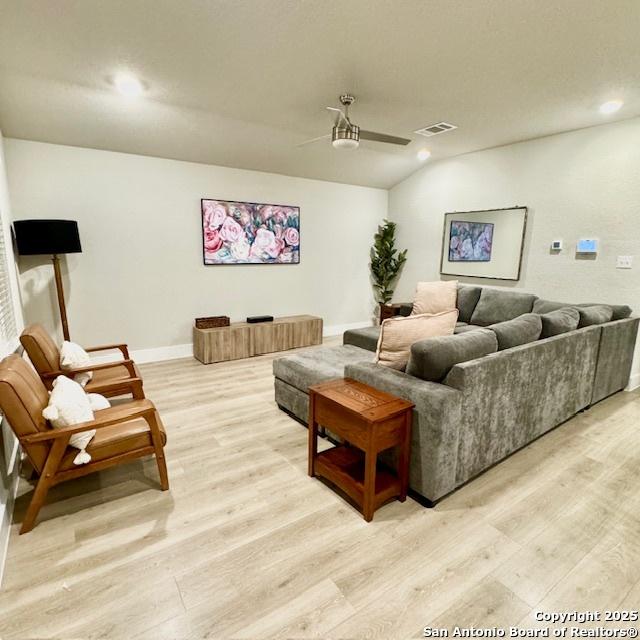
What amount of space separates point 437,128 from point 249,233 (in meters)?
2.70

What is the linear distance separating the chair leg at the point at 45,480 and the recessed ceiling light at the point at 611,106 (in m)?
5.04

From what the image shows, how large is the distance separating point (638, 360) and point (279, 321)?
13.8 feet

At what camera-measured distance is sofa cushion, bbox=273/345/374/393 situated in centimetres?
286

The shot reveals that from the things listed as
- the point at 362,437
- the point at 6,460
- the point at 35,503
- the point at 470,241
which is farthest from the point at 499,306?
the point at 6,460

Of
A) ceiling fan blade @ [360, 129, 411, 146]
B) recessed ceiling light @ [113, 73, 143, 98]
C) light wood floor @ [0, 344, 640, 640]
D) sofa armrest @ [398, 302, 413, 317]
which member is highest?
recessed ceiling light @ [113, 73, 143, 98]

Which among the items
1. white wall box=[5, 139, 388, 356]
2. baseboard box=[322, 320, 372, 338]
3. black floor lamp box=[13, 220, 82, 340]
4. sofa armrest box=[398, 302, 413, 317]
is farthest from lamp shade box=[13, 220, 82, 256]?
sofa armrest box=[398, 302, 413, 317]

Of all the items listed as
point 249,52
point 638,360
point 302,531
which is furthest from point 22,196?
point 638,360

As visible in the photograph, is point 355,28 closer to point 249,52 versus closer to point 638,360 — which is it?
point 249,52

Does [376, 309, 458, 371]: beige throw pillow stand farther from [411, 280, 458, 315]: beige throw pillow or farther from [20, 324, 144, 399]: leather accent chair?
[411, 280, 458, 315]: beige throw pillow

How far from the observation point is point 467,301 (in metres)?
4.90

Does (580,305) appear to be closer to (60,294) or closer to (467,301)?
(467,301)

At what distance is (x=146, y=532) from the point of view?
1881 mm

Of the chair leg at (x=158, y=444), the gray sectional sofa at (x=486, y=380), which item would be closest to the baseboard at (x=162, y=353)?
the gray sectional sofa at (x=486, y=380)

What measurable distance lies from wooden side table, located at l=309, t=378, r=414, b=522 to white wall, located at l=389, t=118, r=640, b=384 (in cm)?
341
